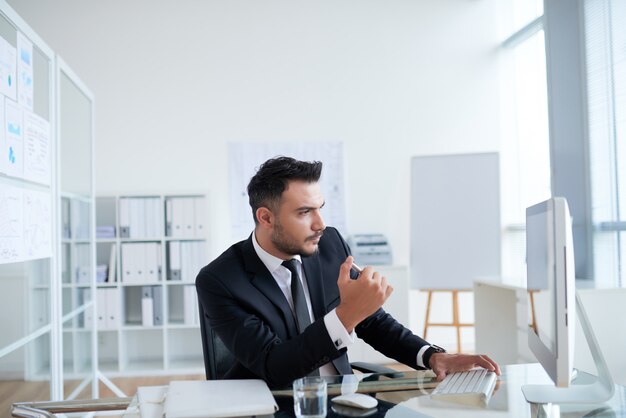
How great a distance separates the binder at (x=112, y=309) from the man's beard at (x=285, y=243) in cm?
302

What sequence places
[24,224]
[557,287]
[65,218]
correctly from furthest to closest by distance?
[65,218] → [24,224] → [557,287]

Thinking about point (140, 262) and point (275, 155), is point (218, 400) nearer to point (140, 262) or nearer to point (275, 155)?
point (140, 262)

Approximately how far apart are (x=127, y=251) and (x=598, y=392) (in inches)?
144

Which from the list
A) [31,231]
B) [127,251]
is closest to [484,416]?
[31,231]

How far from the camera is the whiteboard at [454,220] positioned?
14.6ft

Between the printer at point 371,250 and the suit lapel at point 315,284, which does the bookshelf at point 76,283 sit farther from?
the printer at point 371,250

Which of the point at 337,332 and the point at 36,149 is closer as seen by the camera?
the point at 337,332

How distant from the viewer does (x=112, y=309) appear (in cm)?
437

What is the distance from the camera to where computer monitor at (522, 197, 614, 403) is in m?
1.11

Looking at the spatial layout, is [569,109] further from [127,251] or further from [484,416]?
[127,251]

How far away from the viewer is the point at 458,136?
5.02 metres

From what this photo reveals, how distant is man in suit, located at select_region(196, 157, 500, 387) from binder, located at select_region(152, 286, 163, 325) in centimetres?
282

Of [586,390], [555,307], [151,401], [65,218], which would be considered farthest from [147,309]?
[555,307]

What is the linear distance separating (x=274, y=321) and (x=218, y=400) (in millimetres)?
414
